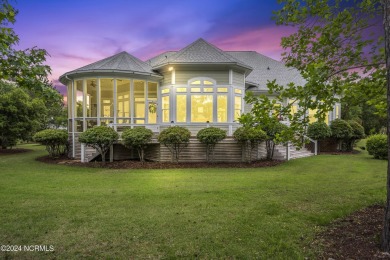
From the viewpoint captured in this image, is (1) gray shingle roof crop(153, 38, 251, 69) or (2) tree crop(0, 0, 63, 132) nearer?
(2) tree crop(0, 0, 63, 132)

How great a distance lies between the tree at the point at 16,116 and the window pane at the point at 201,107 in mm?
12879

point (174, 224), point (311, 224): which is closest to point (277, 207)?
point (311, 224)

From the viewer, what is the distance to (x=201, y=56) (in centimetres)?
1365

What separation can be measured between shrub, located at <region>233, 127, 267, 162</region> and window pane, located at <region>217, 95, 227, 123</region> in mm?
2171

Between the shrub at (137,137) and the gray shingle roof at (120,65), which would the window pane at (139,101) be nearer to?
the gray shingle roof at (120,65)

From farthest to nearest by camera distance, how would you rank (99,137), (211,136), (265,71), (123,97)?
1. (265,71)
2. (123,97)
3. (211,136)
4. (99,137)

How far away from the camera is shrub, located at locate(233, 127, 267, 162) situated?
11.2 m

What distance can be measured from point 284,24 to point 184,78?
891 cm

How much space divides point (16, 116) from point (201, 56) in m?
14.2

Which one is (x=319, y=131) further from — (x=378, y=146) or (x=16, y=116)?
(x=16, y=116)

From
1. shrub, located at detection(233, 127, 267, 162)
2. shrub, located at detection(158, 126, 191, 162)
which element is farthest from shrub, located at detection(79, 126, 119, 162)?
shrub, located at detection(233, 127, 267, 162)

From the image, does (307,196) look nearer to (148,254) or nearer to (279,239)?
(279,239)

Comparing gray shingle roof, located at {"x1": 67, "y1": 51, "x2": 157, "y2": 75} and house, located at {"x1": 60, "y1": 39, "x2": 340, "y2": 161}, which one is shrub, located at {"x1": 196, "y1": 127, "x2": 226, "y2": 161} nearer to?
house, located at {"x1": 60, "y1": 39, "x2": 340, "y2": 161}

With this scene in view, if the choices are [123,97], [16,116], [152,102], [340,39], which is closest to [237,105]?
[152,102]
